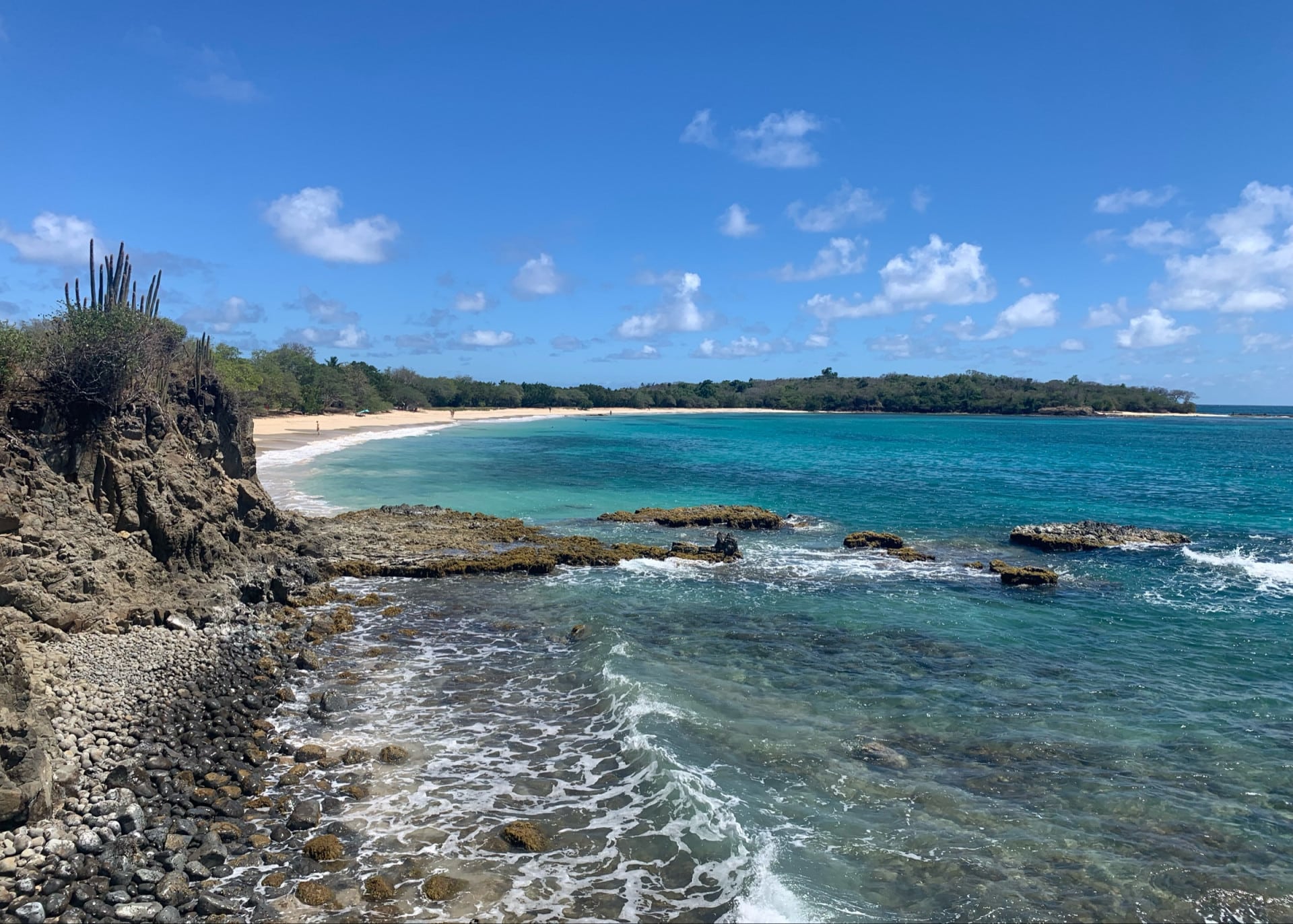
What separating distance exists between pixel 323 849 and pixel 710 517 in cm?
2156

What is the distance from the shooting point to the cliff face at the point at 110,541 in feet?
29.2

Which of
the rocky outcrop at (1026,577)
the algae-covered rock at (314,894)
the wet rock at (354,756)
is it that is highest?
the rocky outcrop at (1026,577)

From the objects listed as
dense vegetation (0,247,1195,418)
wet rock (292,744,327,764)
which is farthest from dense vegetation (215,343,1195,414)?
wet rock (292,744,327,764)

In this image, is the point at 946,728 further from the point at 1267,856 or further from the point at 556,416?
the point at 556,416

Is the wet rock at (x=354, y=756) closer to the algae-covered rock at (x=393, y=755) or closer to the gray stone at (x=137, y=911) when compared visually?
the algae-covered rock at (x=393, y=755)

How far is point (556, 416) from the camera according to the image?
5148 inches

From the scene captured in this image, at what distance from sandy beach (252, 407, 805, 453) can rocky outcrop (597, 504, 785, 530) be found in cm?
1594

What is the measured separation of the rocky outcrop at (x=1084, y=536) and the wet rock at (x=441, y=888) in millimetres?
22520

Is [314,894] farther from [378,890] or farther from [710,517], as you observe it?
[710,517]

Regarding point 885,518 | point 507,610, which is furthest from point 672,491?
point 507,610

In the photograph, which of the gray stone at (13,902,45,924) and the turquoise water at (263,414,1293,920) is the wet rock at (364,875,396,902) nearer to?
the turquoise water at (263,414,1293,920)

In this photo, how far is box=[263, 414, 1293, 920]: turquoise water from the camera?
Answer: 7.98 m

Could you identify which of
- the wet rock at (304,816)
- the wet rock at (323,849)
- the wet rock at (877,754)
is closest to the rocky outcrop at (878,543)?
the wet rock at (877,754)

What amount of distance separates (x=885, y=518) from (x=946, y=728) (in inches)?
764
